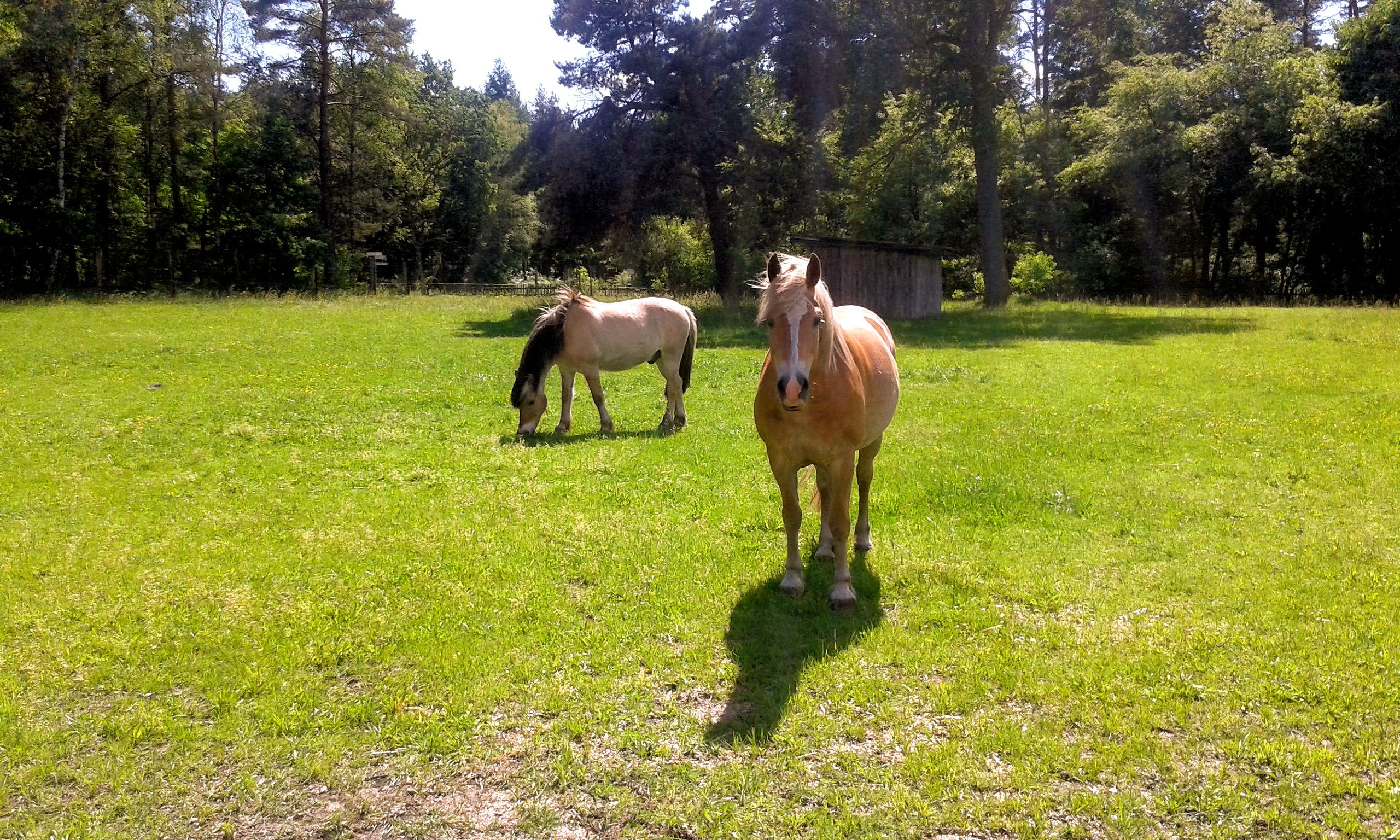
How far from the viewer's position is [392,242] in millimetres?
51312

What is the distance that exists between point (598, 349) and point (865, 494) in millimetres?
5801

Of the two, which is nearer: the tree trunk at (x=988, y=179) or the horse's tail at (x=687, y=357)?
the horse's tail at (x=687, y=357)

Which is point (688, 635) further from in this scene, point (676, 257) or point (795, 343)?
point (676, 257)

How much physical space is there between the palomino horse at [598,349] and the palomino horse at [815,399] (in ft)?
18.9

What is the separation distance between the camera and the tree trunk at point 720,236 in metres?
34.2

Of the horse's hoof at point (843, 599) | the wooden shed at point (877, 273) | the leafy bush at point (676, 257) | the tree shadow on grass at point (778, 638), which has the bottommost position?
the tree shadow on grass at point (778, 638)

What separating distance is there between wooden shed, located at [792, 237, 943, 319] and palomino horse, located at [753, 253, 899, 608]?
2117 centimetres

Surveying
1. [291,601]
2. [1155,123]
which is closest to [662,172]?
[1155,123]

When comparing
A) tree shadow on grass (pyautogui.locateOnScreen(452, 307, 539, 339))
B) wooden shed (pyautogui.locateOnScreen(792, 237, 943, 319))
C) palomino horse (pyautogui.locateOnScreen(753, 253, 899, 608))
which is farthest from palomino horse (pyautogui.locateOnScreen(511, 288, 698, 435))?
wooden shed (pyautogui.locateOnScreen(792, 237, 943, 319))

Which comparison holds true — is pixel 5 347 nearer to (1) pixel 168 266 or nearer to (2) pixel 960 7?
(1) pixel 168 266

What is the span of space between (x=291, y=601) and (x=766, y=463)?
502cm

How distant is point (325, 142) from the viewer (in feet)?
128

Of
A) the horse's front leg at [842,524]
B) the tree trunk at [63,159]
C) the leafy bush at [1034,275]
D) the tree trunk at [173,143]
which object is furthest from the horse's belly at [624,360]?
the tree trunk at [173,143]

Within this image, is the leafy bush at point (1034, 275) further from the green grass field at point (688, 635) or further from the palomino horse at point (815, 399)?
the palomino horse at point (815, 399)
